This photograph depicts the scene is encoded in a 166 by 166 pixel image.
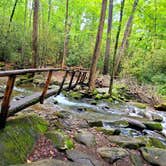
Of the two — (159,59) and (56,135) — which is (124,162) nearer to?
(56,135)

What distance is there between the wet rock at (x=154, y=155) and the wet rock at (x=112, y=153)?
39cm

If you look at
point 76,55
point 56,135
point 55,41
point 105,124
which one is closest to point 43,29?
point 55,41

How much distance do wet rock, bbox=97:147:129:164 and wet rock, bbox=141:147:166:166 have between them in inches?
15.2

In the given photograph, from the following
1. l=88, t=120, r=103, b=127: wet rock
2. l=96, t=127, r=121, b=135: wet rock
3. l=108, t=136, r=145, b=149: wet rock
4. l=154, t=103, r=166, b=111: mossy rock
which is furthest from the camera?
l=154, t=103, r=166, b=111: mossy rock

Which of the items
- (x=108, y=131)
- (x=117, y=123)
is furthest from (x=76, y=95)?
(x=108, y=131)

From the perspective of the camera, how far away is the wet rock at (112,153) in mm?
4368

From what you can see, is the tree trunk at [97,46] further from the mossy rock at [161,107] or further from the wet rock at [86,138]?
the wet rock at [86,138]

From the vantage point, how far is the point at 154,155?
4.72m

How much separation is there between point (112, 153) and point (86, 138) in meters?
0.65

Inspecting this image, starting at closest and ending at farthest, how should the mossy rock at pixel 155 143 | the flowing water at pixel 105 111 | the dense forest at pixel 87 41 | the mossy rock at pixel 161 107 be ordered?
1. the mossy rock at pixel 155 143
2. the flowing water at pixel 105 111
3. the mossy rock at pixel 161 107
4. the dense forest at pixel 87 41

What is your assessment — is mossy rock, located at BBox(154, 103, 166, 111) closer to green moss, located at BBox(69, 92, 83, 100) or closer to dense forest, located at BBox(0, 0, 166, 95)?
dense forest, located at BBox(0, 0, 166, 95)

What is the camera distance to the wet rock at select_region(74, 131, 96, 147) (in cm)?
481

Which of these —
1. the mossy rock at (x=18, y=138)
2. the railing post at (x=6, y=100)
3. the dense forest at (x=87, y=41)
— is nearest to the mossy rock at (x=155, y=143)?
the mossy rock at (x=18, y=138)

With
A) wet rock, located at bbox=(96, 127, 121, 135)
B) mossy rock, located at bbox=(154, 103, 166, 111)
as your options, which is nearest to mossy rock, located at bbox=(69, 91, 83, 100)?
mossy rock, located at bbox=(154, 103, 166, 111)
